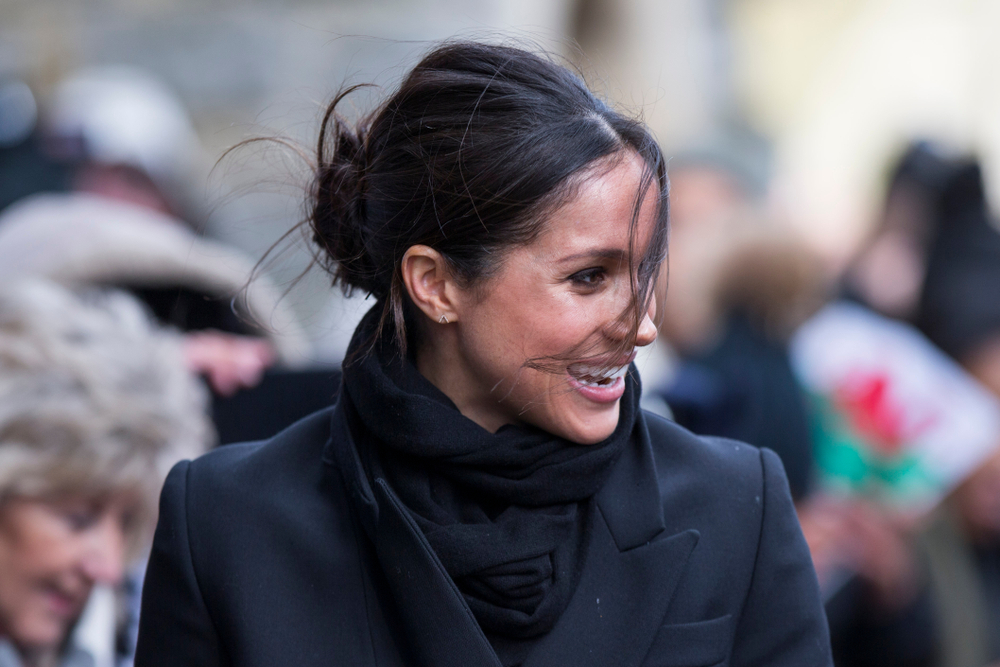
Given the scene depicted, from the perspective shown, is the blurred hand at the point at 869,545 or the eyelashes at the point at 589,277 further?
the blurred hand at the point at 869,545

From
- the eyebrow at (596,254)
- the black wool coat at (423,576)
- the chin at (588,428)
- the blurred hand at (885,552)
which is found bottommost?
the blurred hand at (885,552)

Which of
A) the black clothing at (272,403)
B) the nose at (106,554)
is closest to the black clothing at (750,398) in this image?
the black clothing at (272,403)

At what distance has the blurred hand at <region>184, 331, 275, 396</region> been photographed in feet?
9.48

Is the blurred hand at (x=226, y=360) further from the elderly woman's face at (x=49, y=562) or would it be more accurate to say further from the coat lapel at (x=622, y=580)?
the coat lapel at (x=622, y=580)

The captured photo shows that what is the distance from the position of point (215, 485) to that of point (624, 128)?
2.92ft

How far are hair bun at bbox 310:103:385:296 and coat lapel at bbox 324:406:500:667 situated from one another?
38 centimetres

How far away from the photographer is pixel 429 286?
1.73 metres

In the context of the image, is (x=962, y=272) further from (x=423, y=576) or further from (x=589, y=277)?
(x=423, y=576)

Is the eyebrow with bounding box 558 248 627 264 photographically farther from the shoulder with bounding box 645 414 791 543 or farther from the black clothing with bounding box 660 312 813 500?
the black clothing with bounding box 660 312 813 500

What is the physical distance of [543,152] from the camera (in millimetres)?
Result: 1598

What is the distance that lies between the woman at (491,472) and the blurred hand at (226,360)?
1093 millimetres

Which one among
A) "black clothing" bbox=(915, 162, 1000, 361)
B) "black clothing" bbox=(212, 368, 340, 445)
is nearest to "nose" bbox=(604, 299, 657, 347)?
"black clothing" bbox=(212, 368, 340, 445)

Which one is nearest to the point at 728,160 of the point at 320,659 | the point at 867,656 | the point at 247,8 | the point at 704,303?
the point at 704,303

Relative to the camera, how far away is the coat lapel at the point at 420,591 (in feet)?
5.25
